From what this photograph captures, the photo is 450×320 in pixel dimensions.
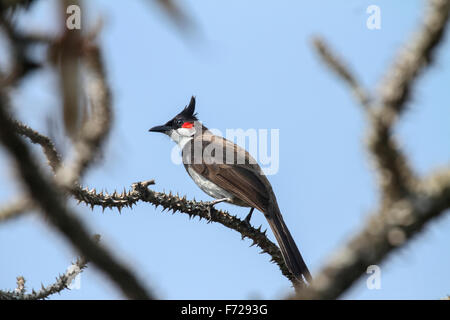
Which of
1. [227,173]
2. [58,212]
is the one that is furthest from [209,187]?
[58,212]

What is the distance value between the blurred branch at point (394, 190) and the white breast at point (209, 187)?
15.8ft

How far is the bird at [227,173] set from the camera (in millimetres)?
5096

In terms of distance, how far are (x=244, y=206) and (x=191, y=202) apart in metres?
2.17

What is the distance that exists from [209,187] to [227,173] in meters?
0.31

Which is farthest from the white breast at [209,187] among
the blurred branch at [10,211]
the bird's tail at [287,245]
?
the blurred branch at [10,211]

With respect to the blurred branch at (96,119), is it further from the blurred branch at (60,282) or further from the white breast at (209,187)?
the white breast at (209,187)

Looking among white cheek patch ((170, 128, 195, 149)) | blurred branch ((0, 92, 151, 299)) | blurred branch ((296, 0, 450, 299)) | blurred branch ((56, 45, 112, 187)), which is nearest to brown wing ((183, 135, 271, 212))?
white cheek patch ((170, 128, 195, 149))

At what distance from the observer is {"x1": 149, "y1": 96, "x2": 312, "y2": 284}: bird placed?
5.10 m

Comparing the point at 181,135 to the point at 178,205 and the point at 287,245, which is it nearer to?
the point at 287,245

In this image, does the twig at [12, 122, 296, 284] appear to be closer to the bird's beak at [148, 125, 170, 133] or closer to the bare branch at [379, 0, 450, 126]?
the bare branch at [379, 0, 450, 126]

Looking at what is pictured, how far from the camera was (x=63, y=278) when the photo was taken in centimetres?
251

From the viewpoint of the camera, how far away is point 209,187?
6.09 m

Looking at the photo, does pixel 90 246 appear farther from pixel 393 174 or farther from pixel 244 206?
pixel 244 206
